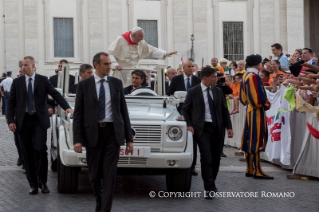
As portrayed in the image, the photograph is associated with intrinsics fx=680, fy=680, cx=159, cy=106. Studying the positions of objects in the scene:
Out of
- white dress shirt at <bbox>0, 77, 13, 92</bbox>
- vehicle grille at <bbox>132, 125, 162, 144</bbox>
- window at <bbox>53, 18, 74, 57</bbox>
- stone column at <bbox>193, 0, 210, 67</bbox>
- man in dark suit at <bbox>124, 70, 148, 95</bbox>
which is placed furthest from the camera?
stone column at <bbox>193, 0, 210, 67</bbox>

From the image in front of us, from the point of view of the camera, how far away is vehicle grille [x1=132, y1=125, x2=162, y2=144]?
9.52 metres

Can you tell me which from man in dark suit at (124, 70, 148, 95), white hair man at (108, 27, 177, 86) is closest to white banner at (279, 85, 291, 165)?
white hair man at (108, 27, 177, 86)

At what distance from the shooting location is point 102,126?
7.74 meters

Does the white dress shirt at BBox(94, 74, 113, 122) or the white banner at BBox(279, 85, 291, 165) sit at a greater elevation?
the white dress shirt at BBox(94, 74, 113, 122)

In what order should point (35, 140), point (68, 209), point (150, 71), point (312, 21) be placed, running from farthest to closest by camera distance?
point (312, 21), point (150, 71), point (35, 140), point (68, 209)

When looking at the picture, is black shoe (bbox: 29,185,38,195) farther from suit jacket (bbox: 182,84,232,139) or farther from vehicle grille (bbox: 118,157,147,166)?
suit jacket (bbox: 182,84,232,139)

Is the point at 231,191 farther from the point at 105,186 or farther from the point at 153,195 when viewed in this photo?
the point at 105,186

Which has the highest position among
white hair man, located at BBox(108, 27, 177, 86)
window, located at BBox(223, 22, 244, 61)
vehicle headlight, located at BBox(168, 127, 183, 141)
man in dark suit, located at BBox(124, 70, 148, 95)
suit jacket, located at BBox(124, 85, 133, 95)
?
window, located at BBox(223, 22, 244, 61)

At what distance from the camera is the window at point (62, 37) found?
40.5 metres

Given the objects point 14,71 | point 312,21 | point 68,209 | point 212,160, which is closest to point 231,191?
point 212,160

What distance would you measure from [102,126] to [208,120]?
2.63m

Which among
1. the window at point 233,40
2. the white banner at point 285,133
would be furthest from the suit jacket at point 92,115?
the window at point 233,40

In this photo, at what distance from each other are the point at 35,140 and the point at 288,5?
35396 mm

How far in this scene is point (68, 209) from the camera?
8.71m
